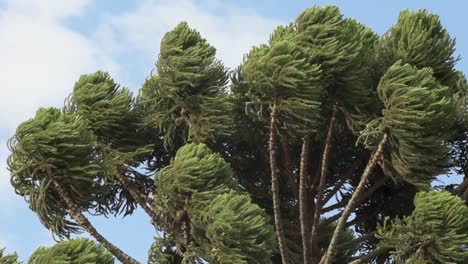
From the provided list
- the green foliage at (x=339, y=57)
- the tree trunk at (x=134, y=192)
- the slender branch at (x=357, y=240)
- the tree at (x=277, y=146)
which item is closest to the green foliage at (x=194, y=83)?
the tree at (x=277, y=146)

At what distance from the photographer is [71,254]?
11781 mm

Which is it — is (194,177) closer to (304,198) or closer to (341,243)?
(304,198)

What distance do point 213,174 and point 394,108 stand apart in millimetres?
1950

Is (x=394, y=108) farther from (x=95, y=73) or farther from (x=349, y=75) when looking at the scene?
(x=95, y=73)

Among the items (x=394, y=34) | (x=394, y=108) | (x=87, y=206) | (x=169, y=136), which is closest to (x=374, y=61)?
(x=394, y=34)

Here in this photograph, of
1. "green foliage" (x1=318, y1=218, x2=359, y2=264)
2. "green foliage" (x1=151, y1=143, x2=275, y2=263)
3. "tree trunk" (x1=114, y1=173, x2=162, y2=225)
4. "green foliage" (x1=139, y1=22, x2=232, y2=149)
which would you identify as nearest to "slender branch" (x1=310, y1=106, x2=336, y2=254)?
"green foliage" (x1=318, y1=218, x2=359, y2=264)

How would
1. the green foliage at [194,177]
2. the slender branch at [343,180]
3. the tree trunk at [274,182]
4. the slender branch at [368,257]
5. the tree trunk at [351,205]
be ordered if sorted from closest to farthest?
the green foliage at [194,177]
the tree trunk at [274,182]
the tree trunk at [351,205]
the slender branch at [368,257]
the slender branch at [343,180]

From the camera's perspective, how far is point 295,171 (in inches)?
604

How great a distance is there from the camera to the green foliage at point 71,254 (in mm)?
11641

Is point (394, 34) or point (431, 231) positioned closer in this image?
point (431, 231)

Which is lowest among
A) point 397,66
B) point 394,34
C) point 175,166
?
point 175,166

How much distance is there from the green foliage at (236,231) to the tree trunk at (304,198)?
4.16 feet

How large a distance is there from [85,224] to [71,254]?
168cm

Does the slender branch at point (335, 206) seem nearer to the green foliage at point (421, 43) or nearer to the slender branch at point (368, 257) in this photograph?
the slender branch at point (368, 257)
